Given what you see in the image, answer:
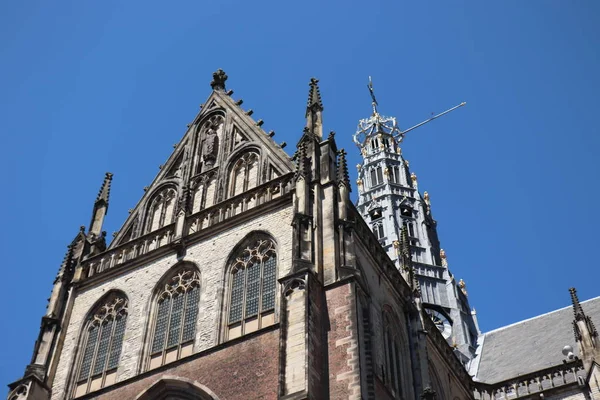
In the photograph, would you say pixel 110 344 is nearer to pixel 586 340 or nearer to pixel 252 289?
pixel 252 289

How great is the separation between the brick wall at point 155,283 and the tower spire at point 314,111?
3.39 meters

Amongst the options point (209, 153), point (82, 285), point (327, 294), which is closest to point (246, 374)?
point (327, 294)

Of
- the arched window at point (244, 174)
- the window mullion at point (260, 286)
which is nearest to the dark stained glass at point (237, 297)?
the window mullion at point (260, 286)

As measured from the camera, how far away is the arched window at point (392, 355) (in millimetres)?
23348

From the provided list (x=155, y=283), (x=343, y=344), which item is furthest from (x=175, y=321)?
(x=343, y=344)

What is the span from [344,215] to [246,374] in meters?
5.42

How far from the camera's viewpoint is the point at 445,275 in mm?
48406

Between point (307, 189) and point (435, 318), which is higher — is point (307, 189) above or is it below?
below

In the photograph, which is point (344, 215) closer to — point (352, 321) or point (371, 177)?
point (352, 321)

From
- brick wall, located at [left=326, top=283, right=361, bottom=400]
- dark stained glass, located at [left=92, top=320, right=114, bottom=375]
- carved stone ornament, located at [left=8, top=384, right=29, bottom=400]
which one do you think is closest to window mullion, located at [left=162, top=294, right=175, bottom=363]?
dark stained glass, located at [left=92, top=320, right=114, bottom=375]

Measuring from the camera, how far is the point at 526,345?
37625mm

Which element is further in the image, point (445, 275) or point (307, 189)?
point (445, 275)

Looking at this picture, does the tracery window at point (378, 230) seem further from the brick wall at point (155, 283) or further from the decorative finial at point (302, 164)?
the brick wall at point (155, 283)

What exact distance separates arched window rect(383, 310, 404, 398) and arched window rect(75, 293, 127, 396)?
7909 millimetres
